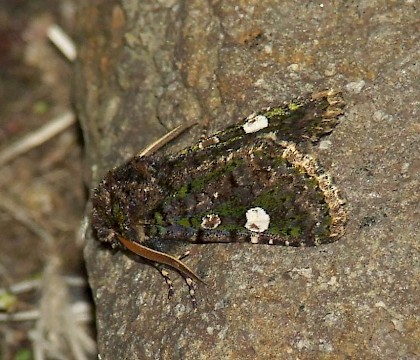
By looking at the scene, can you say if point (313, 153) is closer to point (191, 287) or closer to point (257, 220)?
point (257, 220)

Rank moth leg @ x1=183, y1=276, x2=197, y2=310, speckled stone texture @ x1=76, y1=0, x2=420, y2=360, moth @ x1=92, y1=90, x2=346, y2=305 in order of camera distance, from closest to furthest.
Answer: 1. speckled stone texture @ x1=76, y1=0, x2=420, y2=360
2. moth @ x1=92, y1=90, x2=346, y2=305
3. moth leg @ x1=183, y1=276, x2=197, y2=310

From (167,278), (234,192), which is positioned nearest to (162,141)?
(234,192)

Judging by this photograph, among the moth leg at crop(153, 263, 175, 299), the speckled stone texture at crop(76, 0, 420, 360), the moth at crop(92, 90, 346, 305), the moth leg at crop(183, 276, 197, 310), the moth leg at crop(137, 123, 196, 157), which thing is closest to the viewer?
the speckled stone texture at crop(76, 0, 420, 360)

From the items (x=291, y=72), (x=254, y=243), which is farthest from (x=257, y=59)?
(x=254, y=243)

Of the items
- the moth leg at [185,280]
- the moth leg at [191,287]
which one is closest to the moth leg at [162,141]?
the moth leg at [185,280]

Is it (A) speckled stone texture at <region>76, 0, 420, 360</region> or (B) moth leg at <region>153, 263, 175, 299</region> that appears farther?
(B) moth leg at <region>153, 263, 175, 299</region>

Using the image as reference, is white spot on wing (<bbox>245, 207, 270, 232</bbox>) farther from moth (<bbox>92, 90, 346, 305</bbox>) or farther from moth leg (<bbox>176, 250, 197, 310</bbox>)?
moth leg (<bbox>176, 250, 197, 310</bbox>)

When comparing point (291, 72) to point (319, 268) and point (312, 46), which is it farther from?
point (319, 268)

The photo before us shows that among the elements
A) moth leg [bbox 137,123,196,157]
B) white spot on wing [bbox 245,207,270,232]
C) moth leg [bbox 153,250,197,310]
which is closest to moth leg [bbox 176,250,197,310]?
moth leg [bbox 153,250,197,310]
